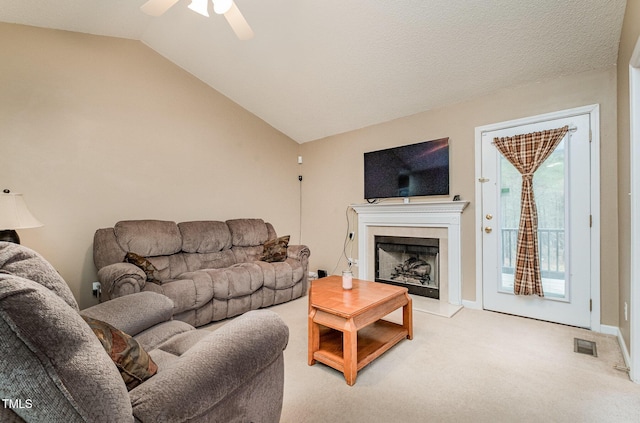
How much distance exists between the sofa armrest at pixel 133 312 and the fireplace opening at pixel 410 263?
2.96 metres

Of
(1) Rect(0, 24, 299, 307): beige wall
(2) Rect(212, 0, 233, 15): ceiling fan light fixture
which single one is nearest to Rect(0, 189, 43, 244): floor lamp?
(1) Rect(0, 24, 299, 307): beige wall

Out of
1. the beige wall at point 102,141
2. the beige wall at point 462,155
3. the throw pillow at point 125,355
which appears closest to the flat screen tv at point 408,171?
the beige wall at point 462,155

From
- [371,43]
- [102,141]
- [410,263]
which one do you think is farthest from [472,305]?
[102,141]

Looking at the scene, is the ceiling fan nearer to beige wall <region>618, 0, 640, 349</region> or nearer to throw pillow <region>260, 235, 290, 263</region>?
throw pillow <region>260, 235, 290, 263</region>

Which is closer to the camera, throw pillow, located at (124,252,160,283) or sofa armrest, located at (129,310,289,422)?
sofa armrest, located at (129,310,289,422)

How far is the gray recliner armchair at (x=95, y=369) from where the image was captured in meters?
0.57

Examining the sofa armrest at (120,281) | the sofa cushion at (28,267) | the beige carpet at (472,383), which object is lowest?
the beige carpet at (472,383)

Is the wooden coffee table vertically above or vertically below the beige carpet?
above

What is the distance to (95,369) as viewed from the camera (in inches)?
25.7

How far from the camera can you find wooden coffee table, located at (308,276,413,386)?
6.05 ft

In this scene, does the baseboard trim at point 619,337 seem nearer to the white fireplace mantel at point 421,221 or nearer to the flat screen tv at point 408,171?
the white fireplace mantel at point 421,221

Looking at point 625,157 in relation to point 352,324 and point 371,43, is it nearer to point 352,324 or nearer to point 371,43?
point 371,43

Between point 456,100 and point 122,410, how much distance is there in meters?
3.81

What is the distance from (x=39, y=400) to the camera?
585 millimetres
